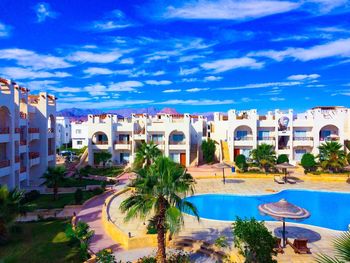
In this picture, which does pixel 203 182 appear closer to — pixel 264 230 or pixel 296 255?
pixel 296 255

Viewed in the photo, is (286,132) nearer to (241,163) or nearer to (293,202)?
(241,163)

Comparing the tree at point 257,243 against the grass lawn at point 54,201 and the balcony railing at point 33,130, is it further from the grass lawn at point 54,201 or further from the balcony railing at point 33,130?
the balcony railing at point 33,130

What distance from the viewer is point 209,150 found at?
150 feet

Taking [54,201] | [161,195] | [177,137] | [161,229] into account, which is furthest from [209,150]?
[161,195]

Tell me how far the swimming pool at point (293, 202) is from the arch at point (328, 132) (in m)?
19.2

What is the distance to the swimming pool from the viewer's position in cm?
2165

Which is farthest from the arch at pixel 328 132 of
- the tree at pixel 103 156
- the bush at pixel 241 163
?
the tree at pixel 103 156

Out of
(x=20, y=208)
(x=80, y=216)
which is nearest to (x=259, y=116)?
(x=80, y=216)

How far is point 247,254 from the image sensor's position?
10891 mm

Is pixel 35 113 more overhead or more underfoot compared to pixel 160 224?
more overhead

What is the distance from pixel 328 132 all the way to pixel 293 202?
80.4 ft

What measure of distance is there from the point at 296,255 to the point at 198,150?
112 feet

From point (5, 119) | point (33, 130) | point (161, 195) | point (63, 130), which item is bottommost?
point (161, 195)

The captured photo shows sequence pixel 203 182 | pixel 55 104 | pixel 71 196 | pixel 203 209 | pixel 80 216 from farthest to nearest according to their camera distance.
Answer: pixel 55 104, pixel 203 182, pixel 71 196, pixel 203 209, pixel 80 216
